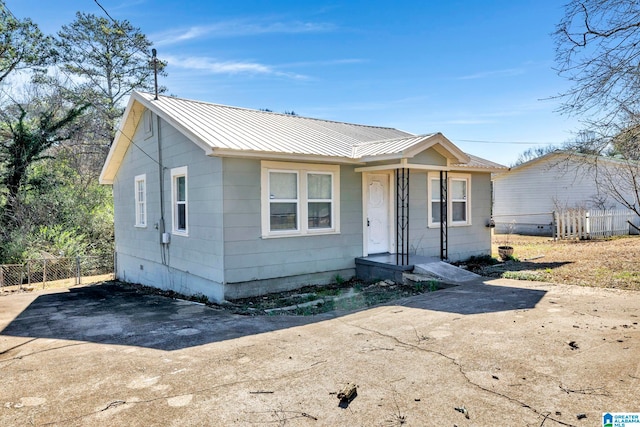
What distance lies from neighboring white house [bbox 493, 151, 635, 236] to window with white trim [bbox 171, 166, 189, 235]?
16.1 meters

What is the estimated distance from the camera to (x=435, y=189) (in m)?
11.7

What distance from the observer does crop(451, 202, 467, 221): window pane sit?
12227mm

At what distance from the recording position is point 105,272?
18000 mm

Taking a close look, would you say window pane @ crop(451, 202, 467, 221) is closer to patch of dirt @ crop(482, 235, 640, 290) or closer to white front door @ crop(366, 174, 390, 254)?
patch of dirt @ crop(482, 235, 640, 290)

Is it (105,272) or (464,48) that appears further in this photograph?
(105,272)

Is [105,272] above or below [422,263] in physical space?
below

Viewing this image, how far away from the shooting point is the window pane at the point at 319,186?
363 inches

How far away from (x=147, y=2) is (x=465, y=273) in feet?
31.6

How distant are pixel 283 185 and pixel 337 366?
506 centimetres

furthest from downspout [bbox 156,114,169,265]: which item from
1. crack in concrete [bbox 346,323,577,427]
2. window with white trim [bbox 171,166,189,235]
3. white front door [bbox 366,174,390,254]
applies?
crack in concrete [bbox 346,323,577,427]

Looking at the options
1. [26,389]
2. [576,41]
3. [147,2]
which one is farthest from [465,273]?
[147,2]

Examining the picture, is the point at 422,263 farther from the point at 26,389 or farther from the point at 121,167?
the point at 121,167

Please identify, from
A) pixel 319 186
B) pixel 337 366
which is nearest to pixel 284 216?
pixel 319 186

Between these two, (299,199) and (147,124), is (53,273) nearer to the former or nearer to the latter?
(147,124)
